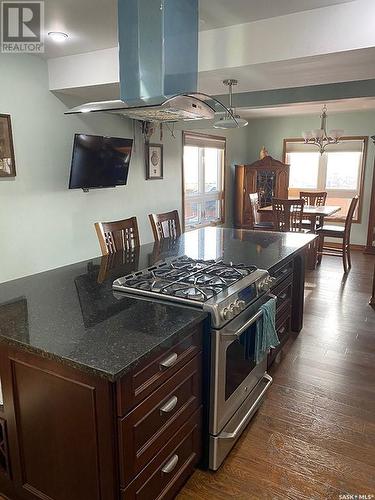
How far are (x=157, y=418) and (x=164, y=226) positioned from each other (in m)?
2.23

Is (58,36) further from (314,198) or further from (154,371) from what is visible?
(314,198)

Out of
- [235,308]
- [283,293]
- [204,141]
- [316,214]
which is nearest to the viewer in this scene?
[235,308]

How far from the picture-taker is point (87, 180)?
3.74m

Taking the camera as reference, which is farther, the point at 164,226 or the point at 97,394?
the point at 164,226

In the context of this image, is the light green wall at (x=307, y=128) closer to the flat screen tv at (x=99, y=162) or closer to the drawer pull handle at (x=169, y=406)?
the flat screen tv at (x=99, y=162)

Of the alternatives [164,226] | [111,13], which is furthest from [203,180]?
[111,13]

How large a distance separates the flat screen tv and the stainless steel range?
1821 mm

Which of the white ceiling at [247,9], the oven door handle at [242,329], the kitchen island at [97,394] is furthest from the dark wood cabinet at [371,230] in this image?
the kitchen island at [97,394]

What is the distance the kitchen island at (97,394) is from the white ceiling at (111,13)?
1640 mm

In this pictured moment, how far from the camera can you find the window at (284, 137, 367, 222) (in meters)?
6.65

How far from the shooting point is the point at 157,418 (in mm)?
1432

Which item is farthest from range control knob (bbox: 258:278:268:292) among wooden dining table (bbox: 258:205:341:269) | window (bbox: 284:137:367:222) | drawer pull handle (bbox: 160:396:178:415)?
window (bbox: 284:137:367:222)

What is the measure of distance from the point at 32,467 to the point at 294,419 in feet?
4.75

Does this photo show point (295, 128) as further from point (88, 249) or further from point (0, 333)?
point (0, 333)
